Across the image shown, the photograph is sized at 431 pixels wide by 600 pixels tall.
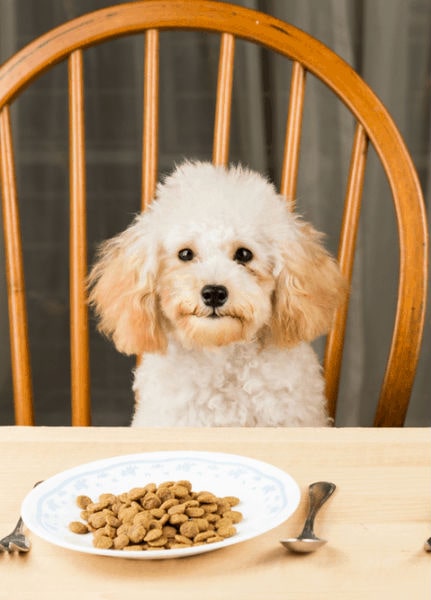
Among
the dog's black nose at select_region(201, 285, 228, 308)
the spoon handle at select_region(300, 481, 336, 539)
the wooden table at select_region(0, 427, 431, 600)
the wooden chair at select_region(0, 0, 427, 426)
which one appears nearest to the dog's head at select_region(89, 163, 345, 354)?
the dog's black nose at select_region(201, 285, 228, 308)

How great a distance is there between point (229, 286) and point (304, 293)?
12 centimetres

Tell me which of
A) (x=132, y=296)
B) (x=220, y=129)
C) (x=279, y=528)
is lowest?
(x=279, y=528)

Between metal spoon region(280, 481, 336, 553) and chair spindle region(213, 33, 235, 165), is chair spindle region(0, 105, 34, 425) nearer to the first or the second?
chair spindle region(213, 33, 235, 165)

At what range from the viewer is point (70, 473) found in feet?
1.85

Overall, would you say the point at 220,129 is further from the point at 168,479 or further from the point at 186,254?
the point at 168,479

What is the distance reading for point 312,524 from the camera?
0.50 m

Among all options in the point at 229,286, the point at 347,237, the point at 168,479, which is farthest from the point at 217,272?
the point at 168,479

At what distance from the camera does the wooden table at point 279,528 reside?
429 millimetres

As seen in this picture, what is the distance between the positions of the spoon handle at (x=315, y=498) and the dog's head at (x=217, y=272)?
473 millimetres

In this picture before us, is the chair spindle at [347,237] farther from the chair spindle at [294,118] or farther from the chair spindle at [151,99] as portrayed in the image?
the chair spindle at [151,99]

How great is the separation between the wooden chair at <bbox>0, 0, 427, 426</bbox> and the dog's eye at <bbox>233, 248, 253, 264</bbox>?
16 cm

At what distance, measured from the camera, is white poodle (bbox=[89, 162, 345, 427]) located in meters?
1.06

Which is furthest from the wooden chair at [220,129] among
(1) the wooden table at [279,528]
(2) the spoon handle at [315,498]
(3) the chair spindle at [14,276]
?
(2) the spoon handle at [315,498]

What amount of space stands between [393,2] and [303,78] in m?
0.82
